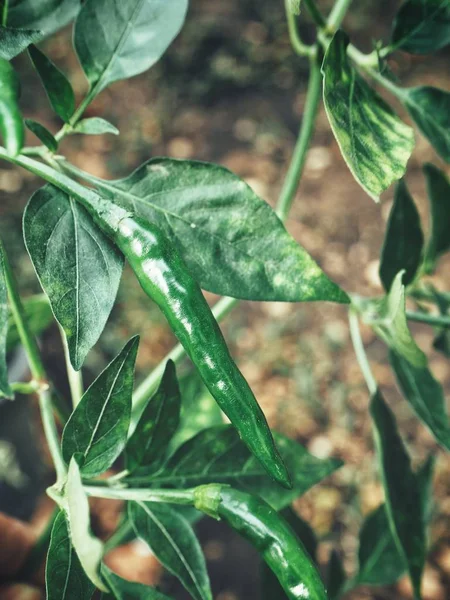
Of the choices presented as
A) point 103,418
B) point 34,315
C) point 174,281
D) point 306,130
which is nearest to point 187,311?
point 174,281

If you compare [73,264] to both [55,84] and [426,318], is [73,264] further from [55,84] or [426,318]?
[426,318]

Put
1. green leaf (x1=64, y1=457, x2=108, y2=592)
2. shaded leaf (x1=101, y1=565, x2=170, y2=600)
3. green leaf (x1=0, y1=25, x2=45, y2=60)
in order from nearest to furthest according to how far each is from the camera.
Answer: green leaf (x1=64, y1=457, x2=108, y2=592) → green leaf (x1=0, y1=25, x2=45, y2=60) → shaded leaf (x1=101, y1=565, x2=170, y2=600)

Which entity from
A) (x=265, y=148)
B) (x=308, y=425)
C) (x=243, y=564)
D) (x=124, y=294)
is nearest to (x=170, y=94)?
(x=265, y=148)

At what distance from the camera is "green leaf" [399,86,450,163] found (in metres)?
0.67

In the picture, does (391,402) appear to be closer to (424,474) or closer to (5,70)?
(424,474)

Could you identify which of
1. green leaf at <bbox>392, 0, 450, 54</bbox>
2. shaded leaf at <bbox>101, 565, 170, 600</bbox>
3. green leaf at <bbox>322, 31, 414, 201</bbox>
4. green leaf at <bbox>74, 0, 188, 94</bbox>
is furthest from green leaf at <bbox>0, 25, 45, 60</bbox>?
shaded leaf at <bbox>101, 565, 170, 600</bbox>

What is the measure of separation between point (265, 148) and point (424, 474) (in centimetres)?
166

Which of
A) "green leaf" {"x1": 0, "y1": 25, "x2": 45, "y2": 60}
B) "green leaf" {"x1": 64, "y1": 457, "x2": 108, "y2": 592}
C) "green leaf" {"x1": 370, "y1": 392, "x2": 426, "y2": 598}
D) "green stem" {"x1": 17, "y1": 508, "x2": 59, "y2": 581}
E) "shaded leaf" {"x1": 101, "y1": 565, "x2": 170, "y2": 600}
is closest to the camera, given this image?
"green leaf" {"x1": 64, "y1": 457, "x2": 108, "y2": 592}

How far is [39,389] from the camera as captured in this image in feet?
2.16

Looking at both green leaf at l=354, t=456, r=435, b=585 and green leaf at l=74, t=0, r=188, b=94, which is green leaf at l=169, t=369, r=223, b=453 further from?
green leaf at l=74, t=0, r=188, b=94

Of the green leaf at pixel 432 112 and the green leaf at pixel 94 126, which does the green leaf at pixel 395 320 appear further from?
the green leaf at pixel 94 126

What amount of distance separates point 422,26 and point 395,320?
12.7 inches

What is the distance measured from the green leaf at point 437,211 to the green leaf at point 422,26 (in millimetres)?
190

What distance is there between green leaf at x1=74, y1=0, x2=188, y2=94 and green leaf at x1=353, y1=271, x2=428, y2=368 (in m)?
0.34
